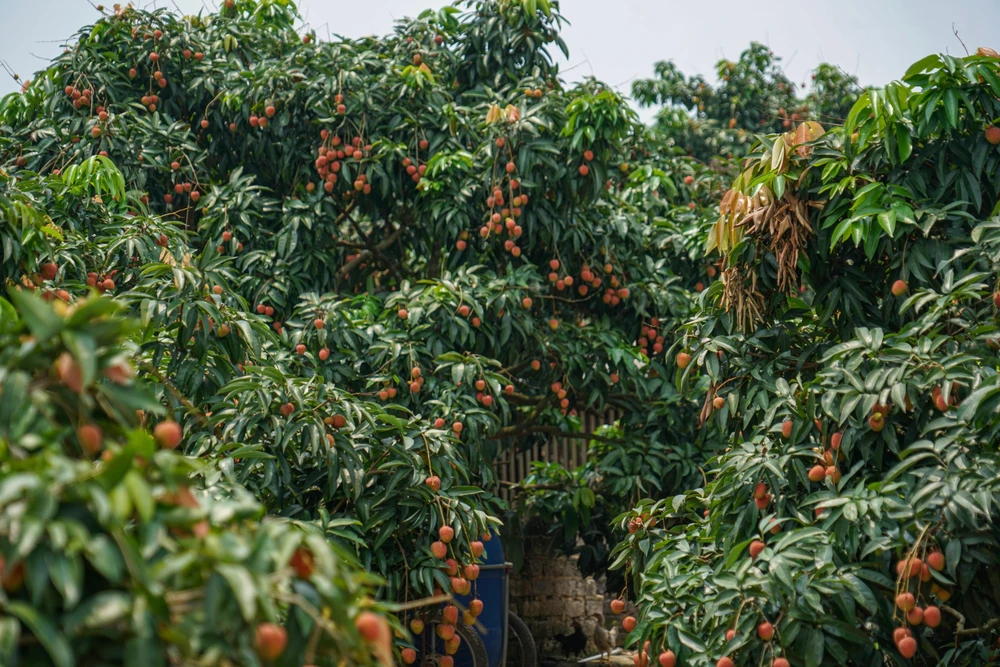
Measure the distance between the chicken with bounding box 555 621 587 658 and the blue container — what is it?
1.46 metres

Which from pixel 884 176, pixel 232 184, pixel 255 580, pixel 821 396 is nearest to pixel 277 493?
pixel 821 396

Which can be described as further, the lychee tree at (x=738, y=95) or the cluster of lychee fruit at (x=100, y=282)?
the lychee tree at (x=738, y=95)

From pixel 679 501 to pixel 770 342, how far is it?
2.00 feet

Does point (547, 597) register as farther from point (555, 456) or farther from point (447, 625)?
point (447, 625)

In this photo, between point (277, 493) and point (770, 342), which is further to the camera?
point (770, 342)

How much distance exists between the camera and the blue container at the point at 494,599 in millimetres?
4543

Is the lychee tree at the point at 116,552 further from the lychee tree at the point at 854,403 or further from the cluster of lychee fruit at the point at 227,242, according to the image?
the cluster of lychee fruit at the point at 227,242

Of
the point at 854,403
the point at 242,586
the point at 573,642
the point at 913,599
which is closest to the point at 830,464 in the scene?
the point at 854,403

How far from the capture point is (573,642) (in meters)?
6.03

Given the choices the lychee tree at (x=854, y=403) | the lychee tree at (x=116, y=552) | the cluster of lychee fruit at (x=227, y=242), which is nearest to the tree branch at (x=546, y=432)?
the cluster of lychee fruit at (x=227, y=242)

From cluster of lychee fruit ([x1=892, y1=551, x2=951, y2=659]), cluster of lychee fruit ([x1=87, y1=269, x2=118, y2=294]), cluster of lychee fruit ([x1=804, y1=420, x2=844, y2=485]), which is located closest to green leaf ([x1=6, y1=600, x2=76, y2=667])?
cluster of lychee fruit ([x1=892, y1=551, x2=951, y2=659])

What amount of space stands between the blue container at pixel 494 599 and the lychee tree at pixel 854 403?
4.31 feet

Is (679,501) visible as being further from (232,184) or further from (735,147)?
(735,147)

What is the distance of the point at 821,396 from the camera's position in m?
2.80
